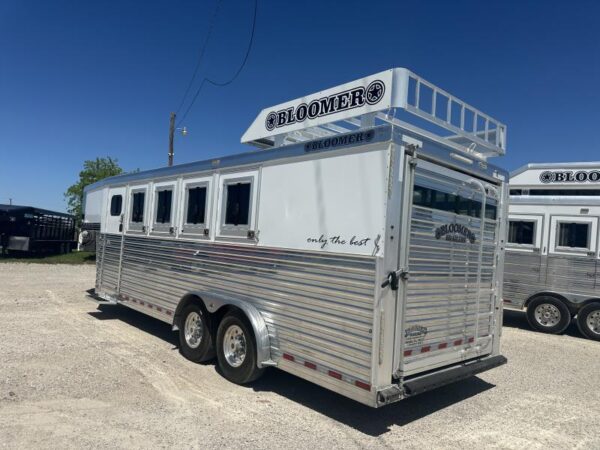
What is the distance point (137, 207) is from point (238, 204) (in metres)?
2.97

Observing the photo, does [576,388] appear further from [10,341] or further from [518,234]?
[10,341]

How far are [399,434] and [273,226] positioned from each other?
2.26 meters

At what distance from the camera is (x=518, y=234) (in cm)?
936

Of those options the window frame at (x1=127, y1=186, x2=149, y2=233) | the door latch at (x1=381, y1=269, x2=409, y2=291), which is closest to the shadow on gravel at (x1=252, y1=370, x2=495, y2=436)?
the door latch at (x1=381, y1=269, x2=409, y2=291)

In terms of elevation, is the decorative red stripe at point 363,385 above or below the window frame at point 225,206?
below

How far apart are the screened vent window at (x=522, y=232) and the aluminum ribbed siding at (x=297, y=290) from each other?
20.7 ft

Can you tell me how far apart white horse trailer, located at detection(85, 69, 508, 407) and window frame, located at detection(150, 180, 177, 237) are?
46 centimetres

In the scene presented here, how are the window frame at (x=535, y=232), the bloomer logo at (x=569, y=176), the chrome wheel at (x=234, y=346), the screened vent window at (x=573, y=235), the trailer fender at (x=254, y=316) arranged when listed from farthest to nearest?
the bloomer logo at (x=569, y=176)
the window frame at (x=535, y=232)
the screened vent window at (x=573, y=235)
the chrome wheel at (x=234, y=346)
the trailer fender at (x=254, y=316)

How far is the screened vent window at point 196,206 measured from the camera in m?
6.02

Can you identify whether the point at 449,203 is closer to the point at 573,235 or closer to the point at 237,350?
the point at 237,350

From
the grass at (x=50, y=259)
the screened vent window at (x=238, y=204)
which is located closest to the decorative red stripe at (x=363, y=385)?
the screened vent window at (x=238, y=204)

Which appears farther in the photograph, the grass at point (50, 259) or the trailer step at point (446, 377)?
the grass at point (50, 259)

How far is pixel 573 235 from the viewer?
8.71 metres

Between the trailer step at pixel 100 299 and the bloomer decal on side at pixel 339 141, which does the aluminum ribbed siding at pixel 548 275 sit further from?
the trailer step at pixel 100 299
